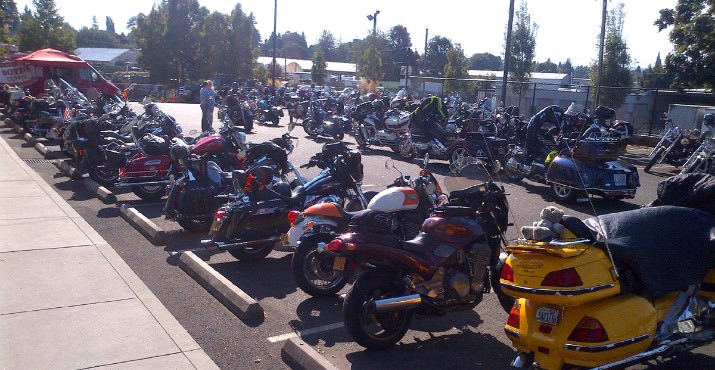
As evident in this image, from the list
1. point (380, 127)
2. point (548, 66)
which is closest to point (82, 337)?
point (380, 127)

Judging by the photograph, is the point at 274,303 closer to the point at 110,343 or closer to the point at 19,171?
the point at 110,343

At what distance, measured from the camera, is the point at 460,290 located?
5047mm

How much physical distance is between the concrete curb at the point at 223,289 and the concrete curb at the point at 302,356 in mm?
812

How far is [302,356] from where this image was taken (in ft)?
15.2

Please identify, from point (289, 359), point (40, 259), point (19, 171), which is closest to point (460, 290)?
point (289, 359)

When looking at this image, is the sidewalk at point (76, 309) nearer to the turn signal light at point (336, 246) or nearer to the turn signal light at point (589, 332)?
the turn signal light at point (336, 246)

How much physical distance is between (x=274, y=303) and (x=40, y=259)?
2.85m

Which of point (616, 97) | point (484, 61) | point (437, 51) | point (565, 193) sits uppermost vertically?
point (484, 61)

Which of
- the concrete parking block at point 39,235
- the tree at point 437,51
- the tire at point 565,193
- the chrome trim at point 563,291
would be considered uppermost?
the tree at point 437,51

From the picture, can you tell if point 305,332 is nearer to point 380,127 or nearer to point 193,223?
point 193,223

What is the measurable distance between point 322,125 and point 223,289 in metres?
15.3

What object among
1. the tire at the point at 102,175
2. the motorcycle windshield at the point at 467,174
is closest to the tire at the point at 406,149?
the tire at the point at 102,175

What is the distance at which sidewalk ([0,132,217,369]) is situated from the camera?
4723mm

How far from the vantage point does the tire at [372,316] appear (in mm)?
4750
